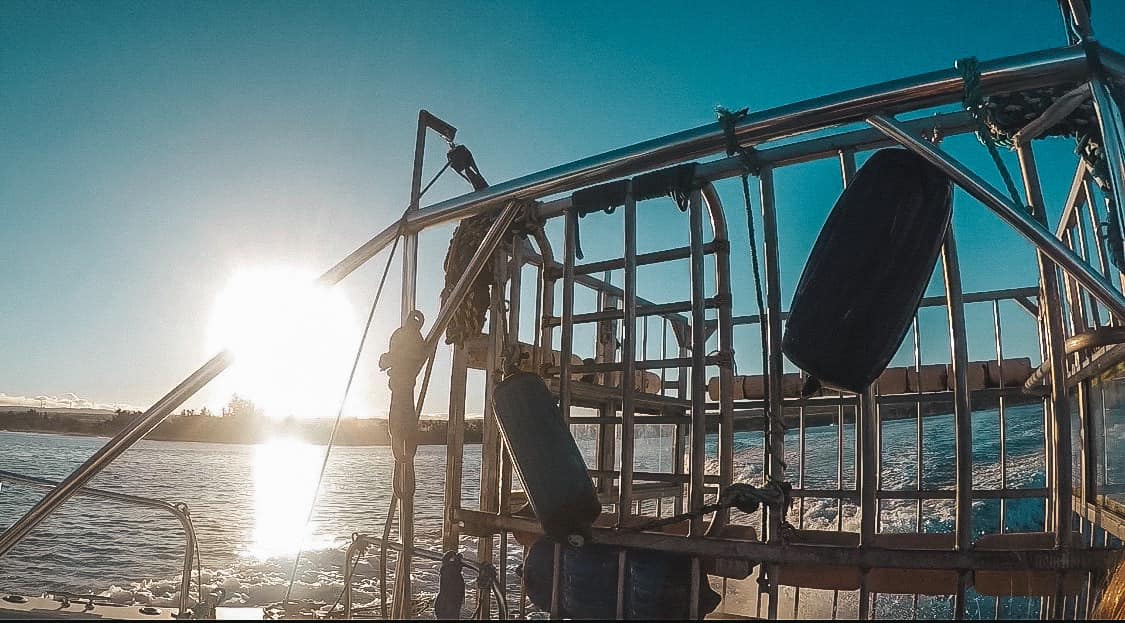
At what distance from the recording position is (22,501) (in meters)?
27.5

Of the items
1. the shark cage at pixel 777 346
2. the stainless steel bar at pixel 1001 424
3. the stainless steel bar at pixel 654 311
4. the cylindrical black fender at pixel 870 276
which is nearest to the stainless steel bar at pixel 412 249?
the shark cage at pixel 777 346

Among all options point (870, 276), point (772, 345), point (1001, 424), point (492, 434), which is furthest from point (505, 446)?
point (1001, 424)

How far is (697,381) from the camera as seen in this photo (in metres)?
2.76

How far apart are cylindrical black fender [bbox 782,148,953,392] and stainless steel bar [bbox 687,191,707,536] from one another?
2.21 feet

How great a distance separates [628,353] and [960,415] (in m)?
1.22

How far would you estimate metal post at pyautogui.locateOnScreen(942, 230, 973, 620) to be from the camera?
7.02 feet

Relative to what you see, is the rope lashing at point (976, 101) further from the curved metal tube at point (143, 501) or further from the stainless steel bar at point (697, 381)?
the curved metal tube at point (143, 501)

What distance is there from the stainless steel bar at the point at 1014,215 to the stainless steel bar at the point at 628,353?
109 centimetres

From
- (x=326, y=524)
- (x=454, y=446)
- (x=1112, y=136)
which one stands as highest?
(x=1112, y=136)

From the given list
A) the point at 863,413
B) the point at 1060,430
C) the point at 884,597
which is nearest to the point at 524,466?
the point at 863,413

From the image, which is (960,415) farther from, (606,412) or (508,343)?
(606,412)

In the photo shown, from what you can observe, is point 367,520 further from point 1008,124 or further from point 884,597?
point 1008,124

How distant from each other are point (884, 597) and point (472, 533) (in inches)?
460

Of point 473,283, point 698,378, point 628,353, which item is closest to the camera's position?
point 698,378
